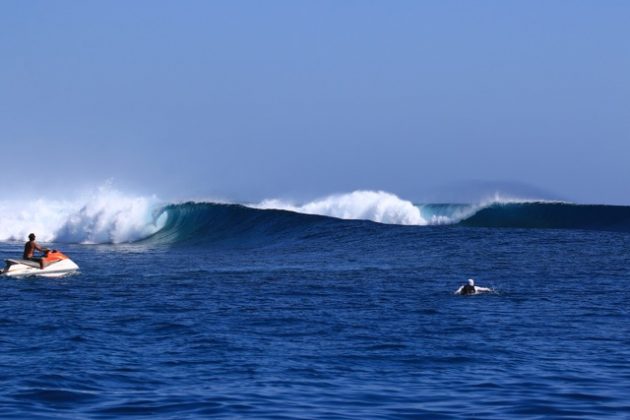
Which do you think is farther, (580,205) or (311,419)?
(580,205)

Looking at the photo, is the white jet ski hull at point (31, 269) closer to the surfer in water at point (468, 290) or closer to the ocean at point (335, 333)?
the ocean at point (335, 333)

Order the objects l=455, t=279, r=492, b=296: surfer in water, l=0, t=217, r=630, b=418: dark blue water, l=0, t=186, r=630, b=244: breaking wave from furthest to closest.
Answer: l=0, t=186, r=630, b=244: breaking wave, l=455, t=279, r=492, b=296: surfer in water, l=0, t=217, r=630, b=418: dark blue water

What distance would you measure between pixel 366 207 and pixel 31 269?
25.5 m

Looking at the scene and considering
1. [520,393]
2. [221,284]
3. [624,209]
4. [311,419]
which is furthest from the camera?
[624,209]

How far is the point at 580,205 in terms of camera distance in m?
47.7

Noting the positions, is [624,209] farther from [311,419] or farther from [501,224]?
[311,419]

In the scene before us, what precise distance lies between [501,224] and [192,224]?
13.4 metres

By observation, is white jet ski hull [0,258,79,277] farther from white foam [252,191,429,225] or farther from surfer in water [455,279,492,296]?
white foam [252,191,429,225]

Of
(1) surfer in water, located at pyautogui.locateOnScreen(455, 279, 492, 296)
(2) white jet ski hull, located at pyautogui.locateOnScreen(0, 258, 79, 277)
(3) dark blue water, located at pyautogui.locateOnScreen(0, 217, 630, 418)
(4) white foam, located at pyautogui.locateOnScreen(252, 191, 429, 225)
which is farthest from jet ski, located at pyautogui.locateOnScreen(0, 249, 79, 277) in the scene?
(4) white foam, located at pyautogui.locateOnScreen(252, 191, 429, 225)

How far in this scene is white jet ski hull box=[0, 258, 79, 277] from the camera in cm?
2731

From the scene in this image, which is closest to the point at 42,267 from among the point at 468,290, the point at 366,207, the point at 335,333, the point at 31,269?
the point at 31,269

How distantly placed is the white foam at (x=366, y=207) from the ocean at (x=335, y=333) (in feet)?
45.7

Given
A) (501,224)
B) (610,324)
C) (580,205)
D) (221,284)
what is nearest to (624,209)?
(580,205)

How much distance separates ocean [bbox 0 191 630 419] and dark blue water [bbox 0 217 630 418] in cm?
4
